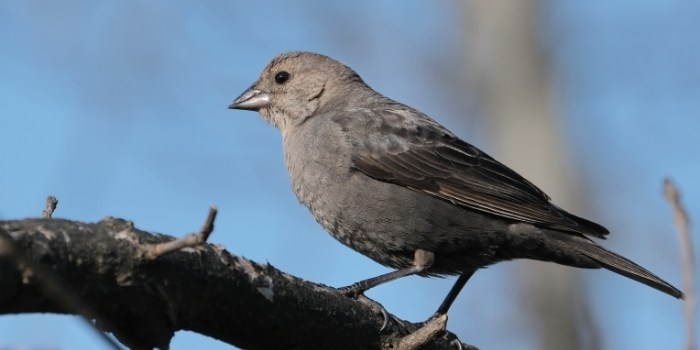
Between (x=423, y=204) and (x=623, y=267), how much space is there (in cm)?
106

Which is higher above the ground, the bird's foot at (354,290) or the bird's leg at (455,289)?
the bird's leg at (455,289)

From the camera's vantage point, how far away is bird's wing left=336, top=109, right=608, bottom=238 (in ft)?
18.4

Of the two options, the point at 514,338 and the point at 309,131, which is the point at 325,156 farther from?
the point at 514,338

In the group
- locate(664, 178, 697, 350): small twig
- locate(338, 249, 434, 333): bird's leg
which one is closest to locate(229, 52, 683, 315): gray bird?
locate(338, 249, 434, 333): bird's leg

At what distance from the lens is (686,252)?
9.07 ft

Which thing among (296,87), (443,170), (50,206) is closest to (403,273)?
(443,170)

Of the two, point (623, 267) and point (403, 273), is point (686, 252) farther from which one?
point (403, 273)

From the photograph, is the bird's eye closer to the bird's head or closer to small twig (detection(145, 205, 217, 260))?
the bird's head

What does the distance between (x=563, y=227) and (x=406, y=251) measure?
0.82 meters

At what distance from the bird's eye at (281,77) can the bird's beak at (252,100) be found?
0.37ft

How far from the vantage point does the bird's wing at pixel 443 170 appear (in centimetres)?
562

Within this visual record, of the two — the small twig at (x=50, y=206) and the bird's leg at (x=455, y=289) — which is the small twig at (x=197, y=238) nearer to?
the small twig at (x=50, y=206)

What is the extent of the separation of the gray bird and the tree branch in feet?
4.76

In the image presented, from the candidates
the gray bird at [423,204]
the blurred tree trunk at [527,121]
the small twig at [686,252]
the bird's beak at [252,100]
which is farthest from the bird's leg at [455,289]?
the blurred tree trunk at [527,121]
